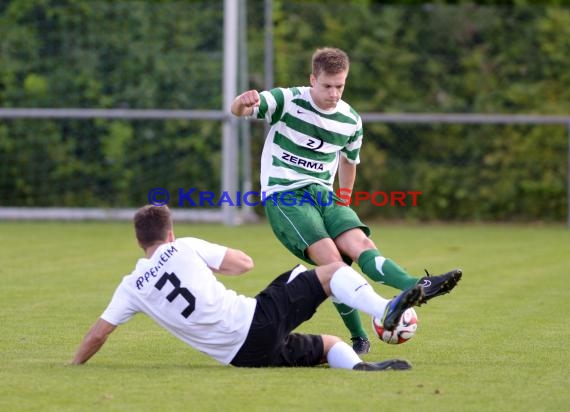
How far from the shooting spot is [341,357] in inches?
235

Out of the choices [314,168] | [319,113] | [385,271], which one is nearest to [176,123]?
[319,113]

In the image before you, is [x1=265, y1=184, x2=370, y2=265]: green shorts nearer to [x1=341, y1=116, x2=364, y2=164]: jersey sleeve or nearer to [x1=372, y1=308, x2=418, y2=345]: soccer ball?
[x1=341, y1=116, x2=364, y2=164]: jersey sleeve

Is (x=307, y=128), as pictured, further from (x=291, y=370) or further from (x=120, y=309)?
(x=120, y=309)

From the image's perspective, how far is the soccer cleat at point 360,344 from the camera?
679 cm

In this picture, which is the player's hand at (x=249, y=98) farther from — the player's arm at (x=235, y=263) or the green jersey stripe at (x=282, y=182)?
the player's arm at (x=235, y=263)

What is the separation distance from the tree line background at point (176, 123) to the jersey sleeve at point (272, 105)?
10.4m

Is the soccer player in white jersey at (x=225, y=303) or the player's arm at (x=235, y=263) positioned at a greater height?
the player's arm at (x=235, y=263)

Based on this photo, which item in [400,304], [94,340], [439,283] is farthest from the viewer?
[439,283]

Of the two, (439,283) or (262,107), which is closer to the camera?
(439,283)

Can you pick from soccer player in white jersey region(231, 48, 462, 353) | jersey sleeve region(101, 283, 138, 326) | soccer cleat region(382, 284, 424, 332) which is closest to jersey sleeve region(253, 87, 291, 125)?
soccer player in white jersey region(231, 48, 462, 353)

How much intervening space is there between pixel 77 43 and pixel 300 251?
11.6m

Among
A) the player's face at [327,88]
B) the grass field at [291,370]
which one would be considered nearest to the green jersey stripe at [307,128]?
the player's face at [327,88]

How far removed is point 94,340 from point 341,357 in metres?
1.27

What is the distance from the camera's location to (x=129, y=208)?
17.5 m
